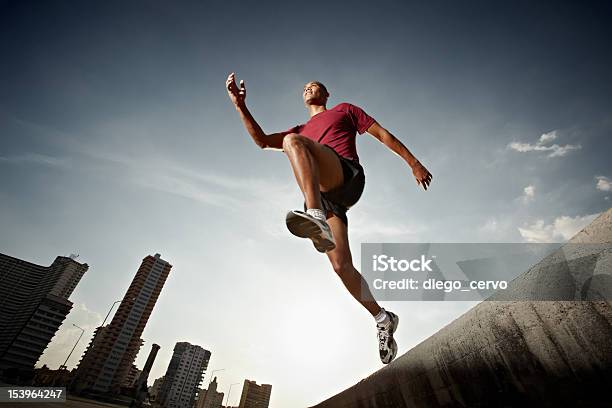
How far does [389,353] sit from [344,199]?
58.6 inches

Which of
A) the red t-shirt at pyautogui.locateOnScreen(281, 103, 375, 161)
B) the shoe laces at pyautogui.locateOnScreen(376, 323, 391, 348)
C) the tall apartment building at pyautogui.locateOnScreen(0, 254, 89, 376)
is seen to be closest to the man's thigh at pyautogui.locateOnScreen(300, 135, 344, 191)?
the red t-shirt at pyautogui.locateOnScreen(281, 103, 375, 161)

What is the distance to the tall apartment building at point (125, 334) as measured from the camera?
94.8 m

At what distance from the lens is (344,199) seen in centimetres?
289

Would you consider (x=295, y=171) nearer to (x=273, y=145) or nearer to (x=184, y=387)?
(x=273, y=145)

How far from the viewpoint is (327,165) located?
256 cm

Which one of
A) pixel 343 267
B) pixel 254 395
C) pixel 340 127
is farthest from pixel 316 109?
pixel 254 395

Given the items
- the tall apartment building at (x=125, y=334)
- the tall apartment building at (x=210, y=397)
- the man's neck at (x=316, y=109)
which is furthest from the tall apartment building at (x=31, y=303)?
the man's neck at (x=316, y=109)

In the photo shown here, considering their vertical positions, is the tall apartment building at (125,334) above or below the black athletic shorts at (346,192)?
above

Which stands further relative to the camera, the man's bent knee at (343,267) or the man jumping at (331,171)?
the man's bent knee at (343,267)

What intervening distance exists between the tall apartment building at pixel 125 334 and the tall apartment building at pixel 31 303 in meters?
20.7

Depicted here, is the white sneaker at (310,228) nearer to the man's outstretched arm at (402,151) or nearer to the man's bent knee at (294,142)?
the man's bent knee at (294,142)

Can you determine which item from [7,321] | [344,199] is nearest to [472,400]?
[344,199]

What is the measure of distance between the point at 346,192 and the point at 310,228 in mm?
814

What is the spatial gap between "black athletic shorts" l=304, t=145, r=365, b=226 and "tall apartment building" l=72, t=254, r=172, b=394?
114873mm
